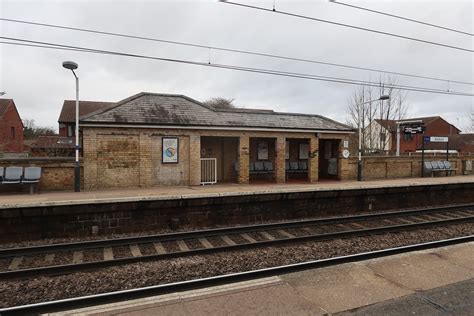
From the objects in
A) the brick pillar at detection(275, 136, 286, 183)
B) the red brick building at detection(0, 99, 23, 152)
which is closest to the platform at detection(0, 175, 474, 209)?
the brick pillar at detection(275, 136, 286, 183)

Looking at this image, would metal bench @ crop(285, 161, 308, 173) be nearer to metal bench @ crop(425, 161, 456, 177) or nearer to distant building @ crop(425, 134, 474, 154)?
metal bench @ crop(425, 161, 456, 177)

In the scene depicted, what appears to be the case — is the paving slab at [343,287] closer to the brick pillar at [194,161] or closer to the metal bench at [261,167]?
the brick pillar at [194,161]

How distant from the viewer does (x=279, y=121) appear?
17.7 metres

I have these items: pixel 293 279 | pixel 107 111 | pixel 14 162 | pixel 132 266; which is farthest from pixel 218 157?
pixel 293 279

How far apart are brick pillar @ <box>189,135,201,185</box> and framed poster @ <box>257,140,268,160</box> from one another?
4.39m

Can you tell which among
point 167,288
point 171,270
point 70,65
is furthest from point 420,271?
point 70,65

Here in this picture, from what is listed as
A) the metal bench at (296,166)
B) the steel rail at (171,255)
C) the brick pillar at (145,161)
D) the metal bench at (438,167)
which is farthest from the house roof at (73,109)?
the steel rail at (171,255)

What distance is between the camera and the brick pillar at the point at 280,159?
17.1m

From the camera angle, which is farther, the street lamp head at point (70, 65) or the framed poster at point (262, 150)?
the framed poster at point (262, 150)

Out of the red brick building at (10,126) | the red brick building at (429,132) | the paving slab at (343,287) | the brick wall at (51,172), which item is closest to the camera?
the paving slab at (343,287)

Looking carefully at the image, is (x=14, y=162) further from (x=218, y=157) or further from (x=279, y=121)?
(x=279, y=121)

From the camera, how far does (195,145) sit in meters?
15.2

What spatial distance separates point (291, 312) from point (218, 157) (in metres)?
13.8

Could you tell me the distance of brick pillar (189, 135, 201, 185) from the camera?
15109 millimetres
